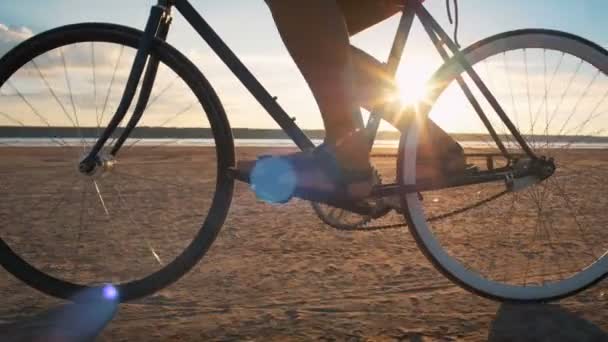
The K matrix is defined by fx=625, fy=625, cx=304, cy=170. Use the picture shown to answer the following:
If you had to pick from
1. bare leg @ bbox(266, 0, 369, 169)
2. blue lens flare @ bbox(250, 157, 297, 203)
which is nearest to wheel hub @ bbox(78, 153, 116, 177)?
blue lens flare @ bbox(250, 157, 297, 203)

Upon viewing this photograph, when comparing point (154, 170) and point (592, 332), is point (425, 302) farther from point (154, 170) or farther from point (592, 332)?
point (154, 170)

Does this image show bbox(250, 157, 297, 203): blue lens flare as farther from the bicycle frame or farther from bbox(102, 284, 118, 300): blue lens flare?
bbox(102, 284, 118, 300): blue lens flare

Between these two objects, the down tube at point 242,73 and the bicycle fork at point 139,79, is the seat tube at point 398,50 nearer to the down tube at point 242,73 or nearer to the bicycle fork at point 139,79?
the down tube at point 242,73

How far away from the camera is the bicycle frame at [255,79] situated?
8.86 feet

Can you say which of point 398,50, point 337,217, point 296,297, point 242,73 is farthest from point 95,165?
point 398,50

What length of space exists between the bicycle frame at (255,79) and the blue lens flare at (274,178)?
0.18m

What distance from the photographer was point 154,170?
10.9 m

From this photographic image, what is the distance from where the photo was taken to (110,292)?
104 inches

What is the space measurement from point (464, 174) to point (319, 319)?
91 cm

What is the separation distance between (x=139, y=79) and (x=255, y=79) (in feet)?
1.69

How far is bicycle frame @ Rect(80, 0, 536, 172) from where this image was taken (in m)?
2.70

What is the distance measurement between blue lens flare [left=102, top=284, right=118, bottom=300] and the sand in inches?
3.2

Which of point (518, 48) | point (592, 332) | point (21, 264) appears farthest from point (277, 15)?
point (592, 332)

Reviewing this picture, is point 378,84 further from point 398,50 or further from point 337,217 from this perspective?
point 337,217
